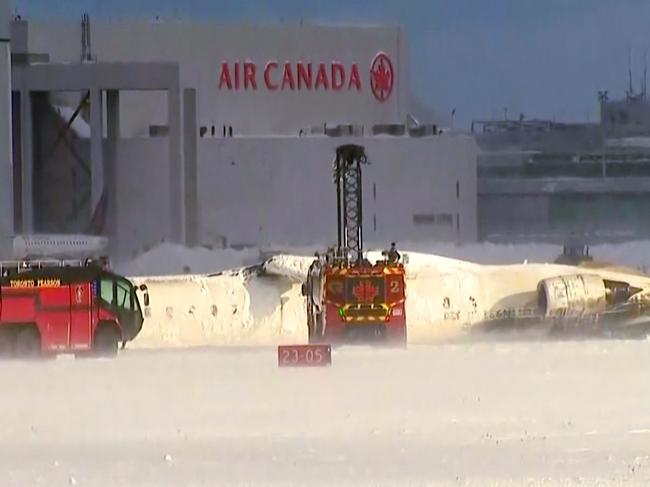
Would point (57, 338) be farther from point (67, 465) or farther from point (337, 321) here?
point (67, 465)

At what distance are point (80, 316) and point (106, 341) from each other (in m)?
0.82

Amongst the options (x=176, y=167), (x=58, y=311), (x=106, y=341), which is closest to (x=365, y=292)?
(x=106, y=341)

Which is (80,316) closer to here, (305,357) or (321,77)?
(305,357)

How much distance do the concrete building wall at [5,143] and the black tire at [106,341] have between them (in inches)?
592

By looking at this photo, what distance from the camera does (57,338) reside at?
2681 cm

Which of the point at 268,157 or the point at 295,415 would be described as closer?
the point at 295,415

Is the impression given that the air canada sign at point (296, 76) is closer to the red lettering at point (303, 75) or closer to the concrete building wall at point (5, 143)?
the red lettering at point (303, 75)

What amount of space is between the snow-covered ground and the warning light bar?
1.25ft

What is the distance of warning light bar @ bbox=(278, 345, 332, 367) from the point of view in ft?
78.7

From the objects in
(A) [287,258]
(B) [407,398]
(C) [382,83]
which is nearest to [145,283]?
(A) [287,258]

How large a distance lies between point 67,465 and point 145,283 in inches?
812

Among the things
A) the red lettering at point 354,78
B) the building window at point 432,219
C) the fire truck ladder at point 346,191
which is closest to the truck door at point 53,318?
the fire truck ladder at point 346,191

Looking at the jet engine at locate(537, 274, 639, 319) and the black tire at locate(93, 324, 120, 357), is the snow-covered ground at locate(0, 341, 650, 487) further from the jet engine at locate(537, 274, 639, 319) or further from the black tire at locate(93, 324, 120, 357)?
the jet engine at locate(537, 274, 639, 319)

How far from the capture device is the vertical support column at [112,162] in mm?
53750
